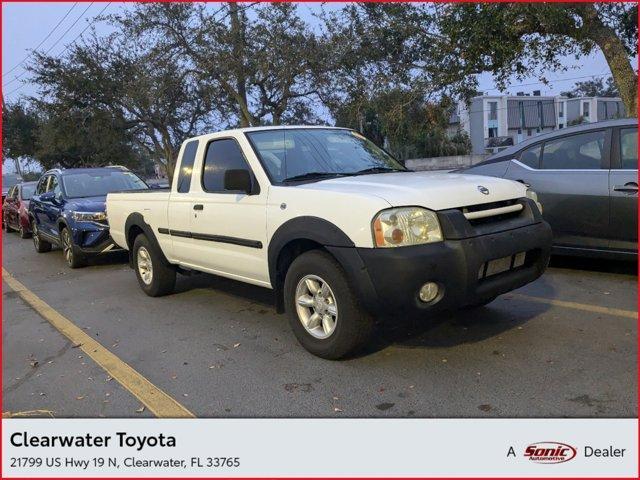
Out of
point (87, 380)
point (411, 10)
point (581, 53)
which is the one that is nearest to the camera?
point (87, 380)

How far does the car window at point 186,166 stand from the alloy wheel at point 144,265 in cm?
114

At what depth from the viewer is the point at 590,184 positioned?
586 cm

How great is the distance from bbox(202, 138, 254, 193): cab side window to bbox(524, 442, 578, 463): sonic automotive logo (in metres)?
3.15

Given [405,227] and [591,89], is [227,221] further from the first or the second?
[591,89]

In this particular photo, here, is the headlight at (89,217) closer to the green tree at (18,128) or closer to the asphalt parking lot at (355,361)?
the asphalt parking lot at (355,361)

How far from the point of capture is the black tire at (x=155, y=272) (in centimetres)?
634

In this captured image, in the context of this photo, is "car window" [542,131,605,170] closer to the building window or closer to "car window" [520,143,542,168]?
"car window" [520,143,542,168]

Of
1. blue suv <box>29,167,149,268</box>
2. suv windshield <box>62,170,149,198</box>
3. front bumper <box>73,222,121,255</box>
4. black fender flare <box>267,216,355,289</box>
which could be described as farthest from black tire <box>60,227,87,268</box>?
black fender flare <box>267,216,355,289</box>

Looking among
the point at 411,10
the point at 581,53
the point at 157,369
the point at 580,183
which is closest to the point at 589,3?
the point at 581,53

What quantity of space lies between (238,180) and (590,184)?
12.3 feet

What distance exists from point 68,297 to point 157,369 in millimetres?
3424

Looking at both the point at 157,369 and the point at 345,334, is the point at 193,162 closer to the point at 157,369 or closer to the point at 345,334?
the point at 157,369

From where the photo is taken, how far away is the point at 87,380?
13.6ft

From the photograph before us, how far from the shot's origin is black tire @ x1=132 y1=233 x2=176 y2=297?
634cm
